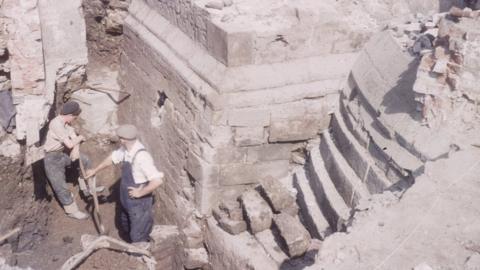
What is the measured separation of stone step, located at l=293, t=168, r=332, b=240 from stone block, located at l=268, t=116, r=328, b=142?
41 cm

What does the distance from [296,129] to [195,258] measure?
1.82m

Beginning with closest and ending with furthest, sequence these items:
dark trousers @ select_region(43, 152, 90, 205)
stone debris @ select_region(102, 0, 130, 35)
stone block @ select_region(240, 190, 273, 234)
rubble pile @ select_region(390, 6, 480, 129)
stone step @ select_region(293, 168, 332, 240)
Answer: rubble pile @ select_region(390, 6, 480, 129) → stone step @ select_region(293, 168, 332, 240) → stone block @ select_region(240, 190, 273, 234) → dark trousers @ select_region(43, 152, 90, 205) → stone debris @ select_region(102, 0, 130, 35)

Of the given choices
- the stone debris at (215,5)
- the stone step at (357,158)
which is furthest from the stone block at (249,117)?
the stone debris at (215,5)

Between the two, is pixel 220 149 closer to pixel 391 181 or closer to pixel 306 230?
pixel 306 230

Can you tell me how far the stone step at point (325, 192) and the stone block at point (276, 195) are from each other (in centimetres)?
28

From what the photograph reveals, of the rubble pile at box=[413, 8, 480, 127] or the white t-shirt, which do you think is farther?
the white t-shirt

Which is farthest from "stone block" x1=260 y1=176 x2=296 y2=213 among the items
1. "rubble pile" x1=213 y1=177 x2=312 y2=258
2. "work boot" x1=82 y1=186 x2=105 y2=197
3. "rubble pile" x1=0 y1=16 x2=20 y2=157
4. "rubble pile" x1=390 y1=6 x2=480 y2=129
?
"rubble pile" x1=0 y1=16 x2=20 y2=157

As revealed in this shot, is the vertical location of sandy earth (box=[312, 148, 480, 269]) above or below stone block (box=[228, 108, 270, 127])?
above

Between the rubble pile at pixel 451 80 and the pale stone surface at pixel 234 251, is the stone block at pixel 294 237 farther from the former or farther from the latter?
the rubble pile at pixel 451 80

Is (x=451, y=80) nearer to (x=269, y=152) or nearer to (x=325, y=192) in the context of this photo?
(x=325, y=192)

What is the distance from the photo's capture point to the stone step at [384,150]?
14.1ft

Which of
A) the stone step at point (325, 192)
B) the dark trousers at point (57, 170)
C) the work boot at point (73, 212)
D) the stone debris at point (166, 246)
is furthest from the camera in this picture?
the work boot at point (73, 212)

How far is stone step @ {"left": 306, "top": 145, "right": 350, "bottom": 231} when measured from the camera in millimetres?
4863

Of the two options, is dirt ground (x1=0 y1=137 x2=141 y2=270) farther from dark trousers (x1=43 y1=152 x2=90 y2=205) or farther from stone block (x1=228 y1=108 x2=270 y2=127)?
stone block (x1=228 y1=108 x2=270 y2=127)
